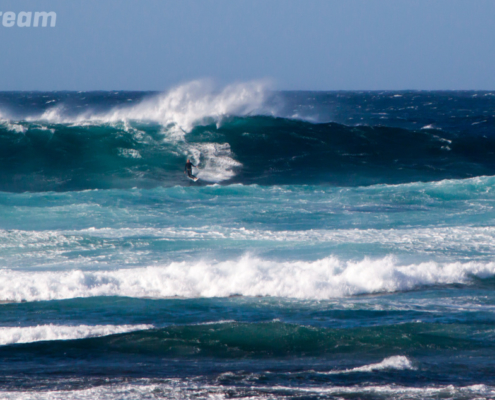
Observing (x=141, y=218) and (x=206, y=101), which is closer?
(x=141, y=218)

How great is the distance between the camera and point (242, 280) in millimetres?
8219

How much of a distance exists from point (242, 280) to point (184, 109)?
1750 cm

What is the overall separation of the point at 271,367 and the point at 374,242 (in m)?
5.65

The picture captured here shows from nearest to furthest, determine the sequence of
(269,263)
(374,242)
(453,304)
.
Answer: (453,304) → (269,263) → (374,242)

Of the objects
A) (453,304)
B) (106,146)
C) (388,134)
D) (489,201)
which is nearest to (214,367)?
(453,304)

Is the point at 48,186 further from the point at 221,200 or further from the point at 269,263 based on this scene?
the point at 269,263

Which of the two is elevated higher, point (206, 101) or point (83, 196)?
point (206, 101)

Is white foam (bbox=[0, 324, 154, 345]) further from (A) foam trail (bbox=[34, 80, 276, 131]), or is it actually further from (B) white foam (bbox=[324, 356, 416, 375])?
(A) foam trail (bbox=[34, 80, 276, 131])

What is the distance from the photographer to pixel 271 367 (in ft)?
17.3

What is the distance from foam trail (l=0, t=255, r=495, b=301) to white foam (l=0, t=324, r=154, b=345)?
154cm

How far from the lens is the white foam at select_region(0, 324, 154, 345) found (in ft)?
19.4

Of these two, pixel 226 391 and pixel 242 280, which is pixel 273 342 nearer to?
pixel 226 391

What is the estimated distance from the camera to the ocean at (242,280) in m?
5.03

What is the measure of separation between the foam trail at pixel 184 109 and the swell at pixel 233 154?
645 millimetres
